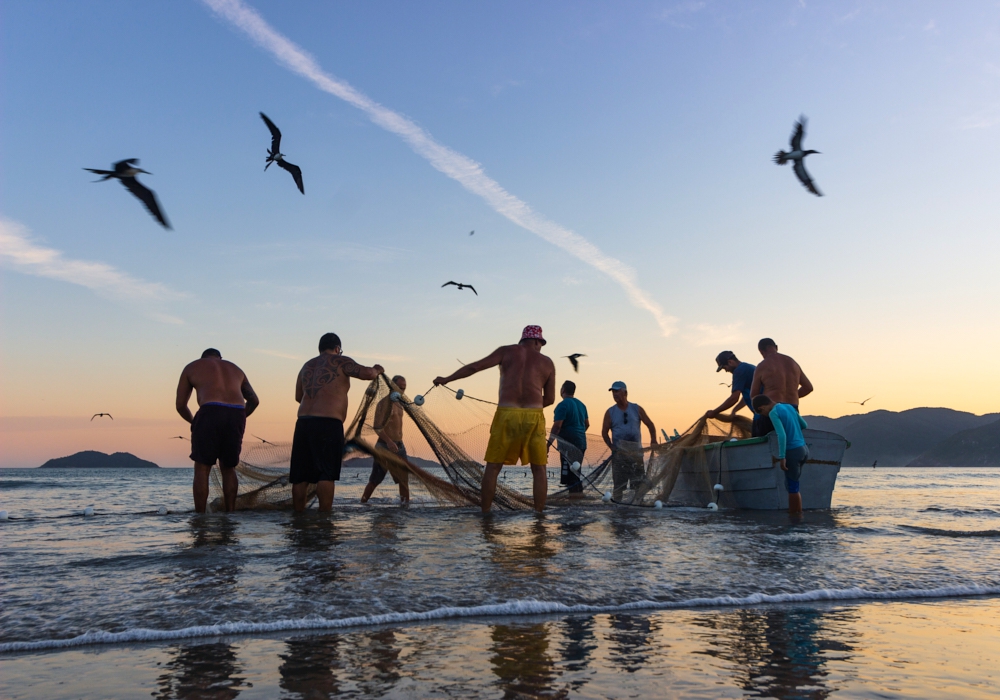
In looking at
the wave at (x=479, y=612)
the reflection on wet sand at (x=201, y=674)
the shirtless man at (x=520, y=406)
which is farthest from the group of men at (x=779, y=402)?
the reflection on wet sand at (x=201, y=674)

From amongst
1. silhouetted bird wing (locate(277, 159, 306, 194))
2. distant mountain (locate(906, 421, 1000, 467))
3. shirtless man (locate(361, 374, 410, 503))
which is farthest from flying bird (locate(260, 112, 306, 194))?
distant mountain (locate(906, 421, 1000, 467))

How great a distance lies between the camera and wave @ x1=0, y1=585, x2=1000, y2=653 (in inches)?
122

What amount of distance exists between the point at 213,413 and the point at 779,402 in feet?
23.5

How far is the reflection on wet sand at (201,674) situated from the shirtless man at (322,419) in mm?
4945

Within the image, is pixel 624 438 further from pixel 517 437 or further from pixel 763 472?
pixel 517 437

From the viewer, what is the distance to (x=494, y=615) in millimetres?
3520

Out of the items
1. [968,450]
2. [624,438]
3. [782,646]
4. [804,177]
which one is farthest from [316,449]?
[968,450]

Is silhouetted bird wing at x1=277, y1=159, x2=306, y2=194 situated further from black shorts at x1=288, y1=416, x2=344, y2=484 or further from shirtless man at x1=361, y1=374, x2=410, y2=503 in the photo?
black shorts at x1=288, y1=416, x2=344, y2=484

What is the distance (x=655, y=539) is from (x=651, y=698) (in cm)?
393

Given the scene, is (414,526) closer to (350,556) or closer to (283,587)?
(350,556)

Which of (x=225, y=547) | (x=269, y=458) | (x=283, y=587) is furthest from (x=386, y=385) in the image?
(x=283, y=587)

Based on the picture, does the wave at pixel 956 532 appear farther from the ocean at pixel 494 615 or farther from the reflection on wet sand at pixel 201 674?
the reflection on wet sand at pixel 201 674

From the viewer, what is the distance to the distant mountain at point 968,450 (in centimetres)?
13638

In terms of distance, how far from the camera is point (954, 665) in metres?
2.75
